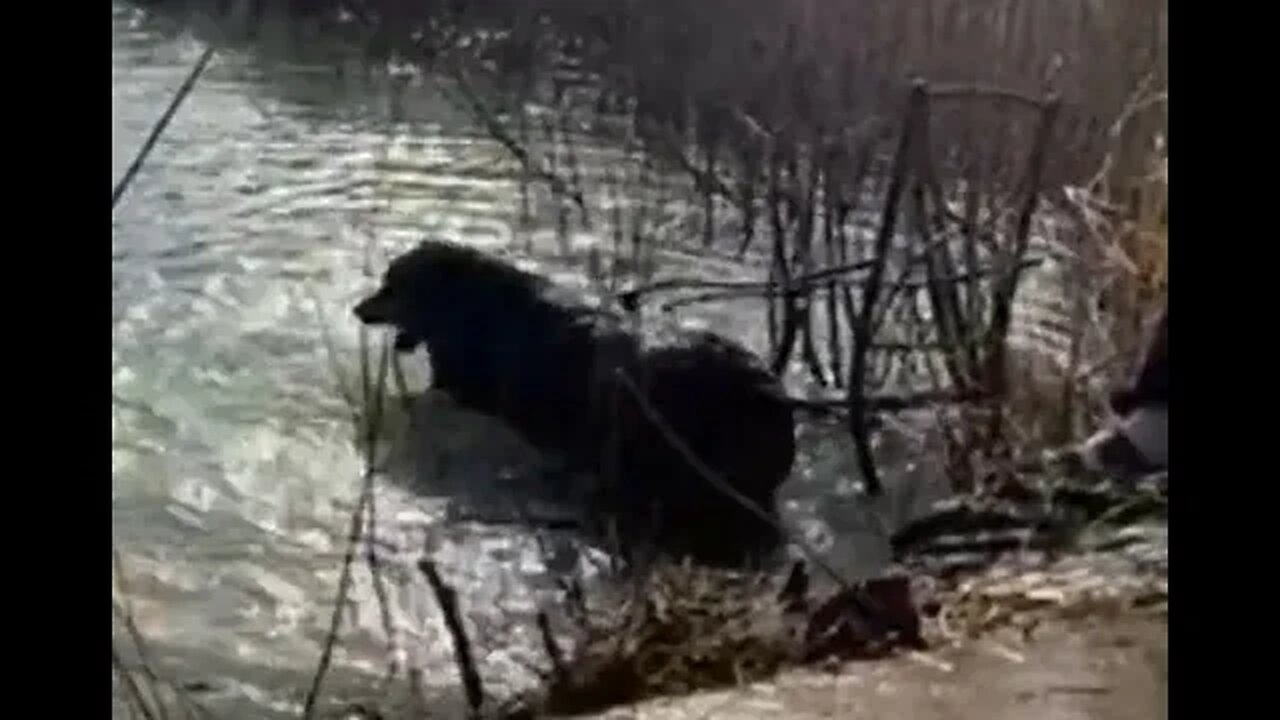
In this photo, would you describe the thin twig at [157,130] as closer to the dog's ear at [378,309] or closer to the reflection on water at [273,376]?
the reflection on water at [273,376]

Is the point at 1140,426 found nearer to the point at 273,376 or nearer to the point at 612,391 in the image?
the point at 612,391

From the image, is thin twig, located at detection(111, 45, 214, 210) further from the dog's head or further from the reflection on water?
the dog's head

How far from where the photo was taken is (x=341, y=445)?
3.86 ft

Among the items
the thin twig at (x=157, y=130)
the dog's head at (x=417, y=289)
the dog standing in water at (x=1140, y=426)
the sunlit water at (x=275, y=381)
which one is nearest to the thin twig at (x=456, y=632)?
the sunlit water at (x=275, y=381)

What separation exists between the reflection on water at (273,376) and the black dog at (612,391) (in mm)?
22

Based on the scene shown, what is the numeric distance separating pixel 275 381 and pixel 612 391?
0.21 meters

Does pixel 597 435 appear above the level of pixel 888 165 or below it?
below

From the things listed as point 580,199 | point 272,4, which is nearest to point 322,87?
point 272,4

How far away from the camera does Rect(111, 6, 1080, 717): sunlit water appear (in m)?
1.17

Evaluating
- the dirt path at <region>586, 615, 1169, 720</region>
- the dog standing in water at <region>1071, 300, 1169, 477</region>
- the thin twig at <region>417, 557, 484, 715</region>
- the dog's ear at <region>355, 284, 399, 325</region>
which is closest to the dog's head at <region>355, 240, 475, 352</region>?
the dog's ear at <region>355, 284, 399, 325</region>

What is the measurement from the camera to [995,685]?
1.22m

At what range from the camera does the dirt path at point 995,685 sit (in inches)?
47.0
